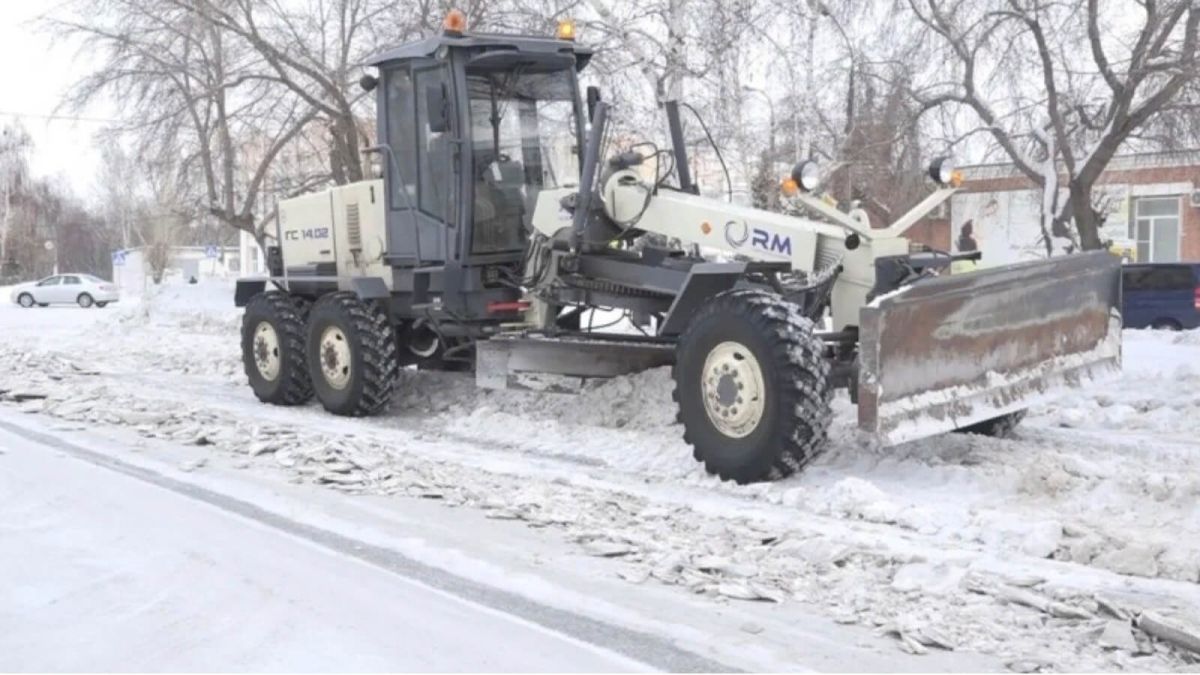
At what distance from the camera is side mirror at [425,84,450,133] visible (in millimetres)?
9281

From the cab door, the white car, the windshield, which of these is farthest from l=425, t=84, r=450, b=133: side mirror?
the white car

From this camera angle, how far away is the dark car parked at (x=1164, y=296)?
2077 cm

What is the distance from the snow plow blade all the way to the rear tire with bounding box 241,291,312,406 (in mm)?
6316

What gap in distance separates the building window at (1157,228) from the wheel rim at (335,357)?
32.2 meters

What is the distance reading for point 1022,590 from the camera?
16.1 ft

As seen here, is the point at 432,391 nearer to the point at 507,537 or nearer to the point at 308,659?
the point at 507,537

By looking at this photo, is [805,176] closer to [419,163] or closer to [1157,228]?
[419,163]

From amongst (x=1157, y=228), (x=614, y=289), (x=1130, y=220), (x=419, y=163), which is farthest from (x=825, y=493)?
(x=1157, y=228)

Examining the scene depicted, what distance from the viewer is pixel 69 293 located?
40625 mm

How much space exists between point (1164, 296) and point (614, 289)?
1572 cm

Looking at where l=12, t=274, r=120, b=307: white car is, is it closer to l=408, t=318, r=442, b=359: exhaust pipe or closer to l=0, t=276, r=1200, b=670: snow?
l=0, t=276, r=1200, b=670: snow

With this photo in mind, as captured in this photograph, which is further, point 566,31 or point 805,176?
point 566,31

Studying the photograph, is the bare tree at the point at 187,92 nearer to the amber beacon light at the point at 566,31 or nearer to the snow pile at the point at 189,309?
the snow pile at the point at 189,309

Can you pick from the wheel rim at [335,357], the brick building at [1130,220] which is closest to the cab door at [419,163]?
the wheel rim at [335,357]
